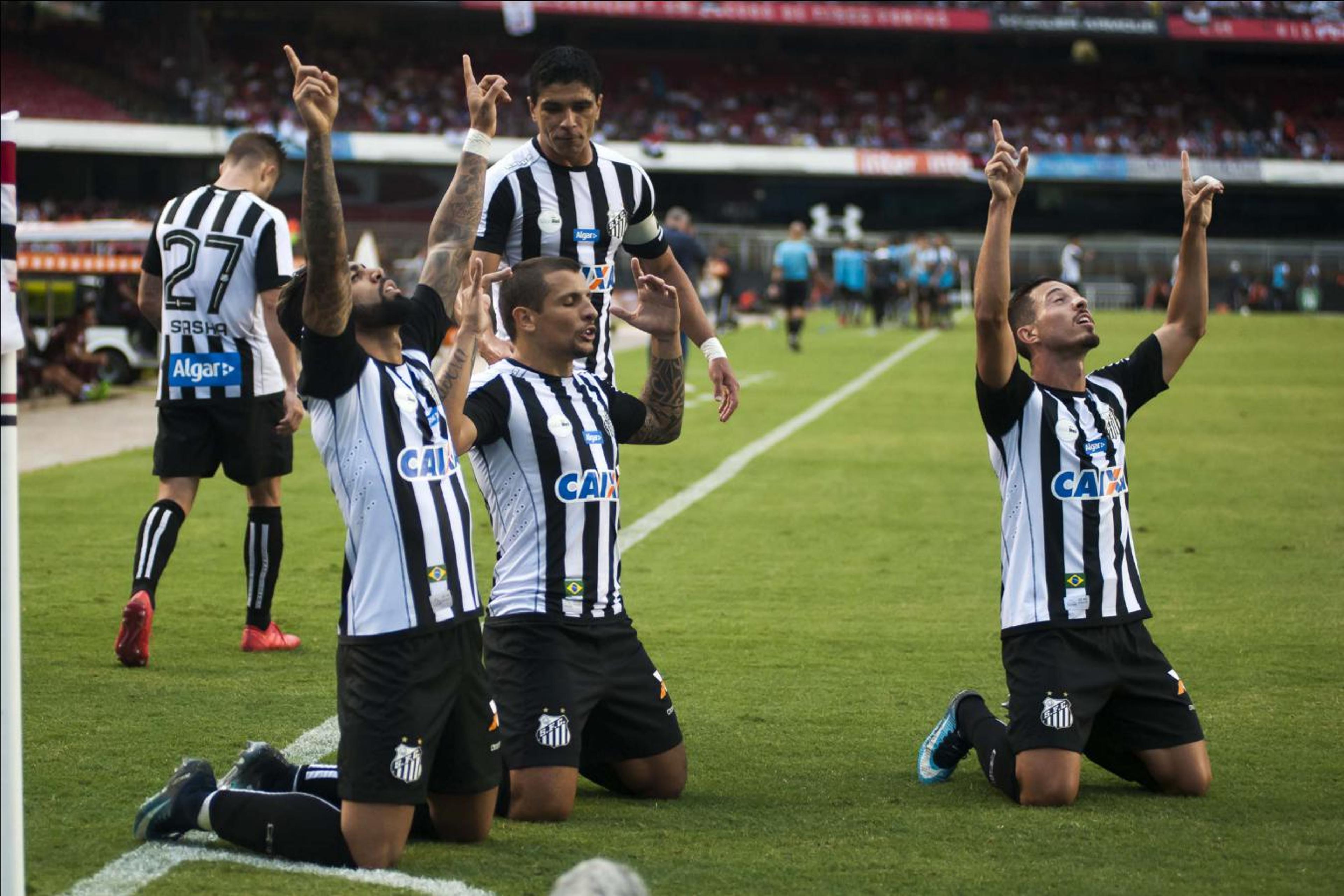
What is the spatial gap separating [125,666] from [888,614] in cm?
346

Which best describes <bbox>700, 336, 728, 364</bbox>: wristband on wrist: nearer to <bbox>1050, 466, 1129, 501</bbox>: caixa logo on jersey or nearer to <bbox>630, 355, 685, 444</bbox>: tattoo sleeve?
<bbox>630, 355, 685, 444</bbox>: tattoo sleeve

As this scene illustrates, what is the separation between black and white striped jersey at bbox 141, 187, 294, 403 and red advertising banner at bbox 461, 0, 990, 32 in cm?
4472

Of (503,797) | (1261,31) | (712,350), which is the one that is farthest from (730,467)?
(1261,31)

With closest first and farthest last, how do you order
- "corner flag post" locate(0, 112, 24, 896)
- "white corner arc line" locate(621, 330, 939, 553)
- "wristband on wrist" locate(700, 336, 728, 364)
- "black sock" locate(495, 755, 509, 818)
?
"corner flag post" locate(0, 112, 24, 896), "black sock" locate(495, 755, 509, 818), "wristband on wrist" locate(700, 336, 728, 364), "white corner arc line" locate(621, 330, 939, 553)

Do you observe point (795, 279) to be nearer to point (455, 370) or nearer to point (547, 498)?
point (547, 498)

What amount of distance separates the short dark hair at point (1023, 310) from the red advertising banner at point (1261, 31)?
5083cm

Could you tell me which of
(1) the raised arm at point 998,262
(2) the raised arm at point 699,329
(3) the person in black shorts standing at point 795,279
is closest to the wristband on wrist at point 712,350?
(2) the raised arm at point 699,329

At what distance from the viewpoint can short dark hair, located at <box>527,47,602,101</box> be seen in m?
5.88

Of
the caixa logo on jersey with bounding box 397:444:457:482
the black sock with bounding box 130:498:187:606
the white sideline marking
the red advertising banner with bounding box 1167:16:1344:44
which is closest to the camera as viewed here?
the white sideline marking

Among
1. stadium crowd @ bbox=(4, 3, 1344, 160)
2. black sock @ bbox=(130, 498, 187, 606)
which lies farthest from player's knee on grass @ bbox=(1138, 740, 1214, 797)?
stadium crowd @ bbox=(4, 3, 1344, 160)

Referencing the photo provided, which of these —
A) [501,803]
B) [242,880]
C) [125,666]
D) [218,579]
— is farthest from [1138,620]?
[218,579]

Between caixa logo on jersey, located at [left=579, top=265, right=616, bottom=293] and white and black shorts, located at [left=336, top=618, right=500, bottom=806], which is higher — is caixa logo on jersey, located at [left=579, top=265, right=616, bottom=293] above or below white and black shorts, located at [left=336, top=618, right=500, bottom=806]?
above

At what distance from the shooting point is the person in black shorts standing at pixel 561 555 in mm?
A: 5109

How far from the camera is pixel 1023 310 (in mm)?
5547
